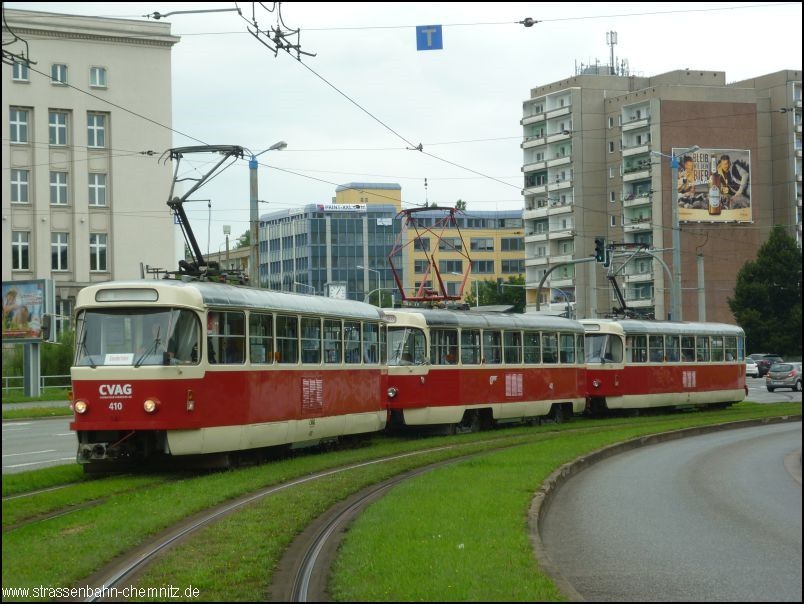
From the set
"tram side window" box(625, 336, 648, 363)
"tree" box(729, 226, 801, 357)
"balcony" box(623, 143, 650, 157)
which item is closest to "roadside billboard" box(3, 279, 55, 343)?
"tram side window" box(625, 336, 648, 363)

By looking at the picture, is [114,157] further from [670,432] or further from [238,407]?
[238,407]

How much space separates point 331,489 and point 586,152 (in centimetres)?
9154

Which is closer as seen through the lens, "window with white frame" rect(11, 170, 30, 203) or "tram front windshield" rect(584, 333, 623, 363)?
"tram front windshield" rect(584, 333, 623, 363)

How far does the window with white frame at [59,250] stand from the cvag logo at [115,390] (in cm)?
4496

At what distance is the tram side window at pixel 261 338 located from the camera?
2047 cm

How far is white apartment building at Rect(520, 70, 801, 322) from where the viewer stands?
323 ft

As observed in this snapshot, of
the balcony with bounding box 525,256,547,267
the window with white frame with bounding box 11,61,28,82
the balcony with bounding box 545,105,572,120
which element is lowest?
the balcony with bounding box 525,256,547,267

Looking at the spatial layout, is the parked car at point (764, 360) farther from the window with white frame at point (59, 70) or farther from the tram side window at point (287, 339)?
the tram side window at point (287, 339)

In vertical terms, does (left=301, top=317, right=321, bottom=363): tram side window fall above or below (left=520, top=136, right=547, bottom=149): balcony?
below

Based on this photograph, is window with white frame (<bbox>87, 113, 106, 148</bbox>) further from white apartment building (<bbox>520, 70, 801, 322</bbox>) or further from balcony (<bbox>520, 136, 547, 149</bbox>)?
balcony (<bbox>520, 136, 547, 149</bbox>)

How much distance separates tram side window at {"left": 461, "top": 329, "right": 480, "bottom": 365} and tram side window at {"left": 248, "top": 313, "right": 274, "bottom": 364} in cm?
990

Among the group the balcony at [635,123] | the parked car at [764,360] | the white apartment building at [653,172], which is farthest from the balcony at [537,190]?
the parked car at [764,360]

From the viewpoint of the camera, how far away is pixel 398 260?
136m

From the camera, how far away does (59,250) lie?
202 ft
